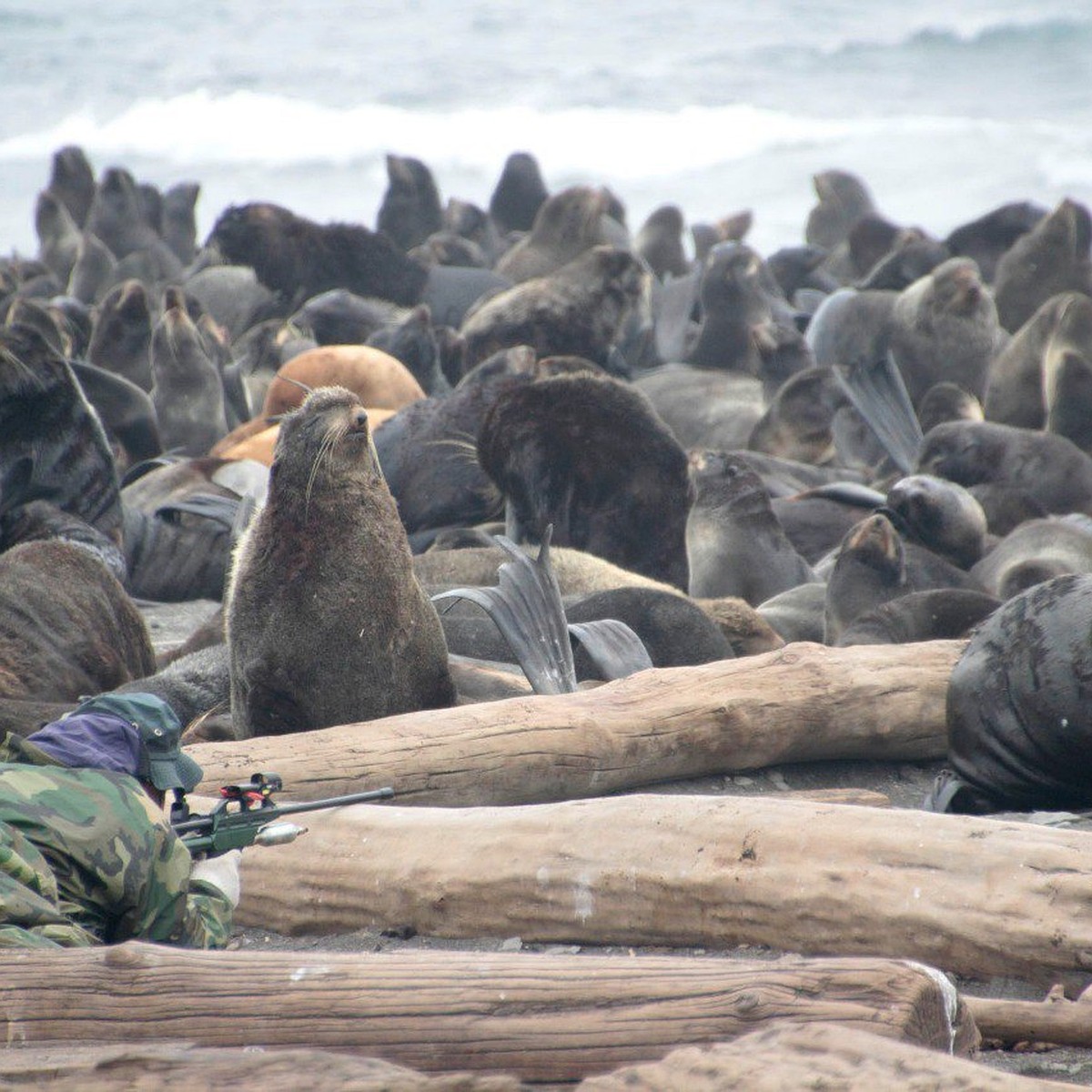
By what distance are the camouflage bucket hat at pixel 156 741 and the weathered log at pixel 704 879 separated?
61 cm

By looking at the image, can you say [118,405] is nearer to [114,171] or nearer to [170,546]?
[170,546]

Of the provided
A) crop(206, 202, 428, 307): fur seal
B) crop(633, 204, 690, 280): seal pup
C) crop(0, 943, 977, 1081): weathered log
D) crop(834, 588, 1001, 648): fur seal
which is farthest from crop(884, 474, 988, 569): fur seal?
crop(633, 204, 690, 280): seal pup

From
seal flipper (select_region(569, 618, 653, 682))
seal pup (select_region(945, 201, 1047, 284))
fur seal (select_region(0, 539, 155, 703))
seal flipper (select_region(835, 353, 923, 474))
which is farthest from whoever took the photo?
seal pup (select_region(945, 201, 1047, 284))

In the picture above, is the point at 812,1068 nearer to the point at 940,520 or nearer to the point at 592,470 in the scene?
the point at 592,470

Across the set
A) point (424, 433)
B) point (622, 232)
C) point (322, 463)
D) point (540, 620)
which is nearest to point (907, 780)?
point (540, 620)

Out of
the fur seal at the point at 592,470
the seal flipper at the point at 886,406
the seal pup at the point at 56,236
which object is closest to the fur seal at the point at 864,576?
the fur seal at the point at 592,470

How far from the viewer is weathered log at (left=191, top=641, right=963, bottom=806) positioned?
12.6 feet

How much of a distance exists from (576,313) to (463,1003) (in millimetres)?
9463

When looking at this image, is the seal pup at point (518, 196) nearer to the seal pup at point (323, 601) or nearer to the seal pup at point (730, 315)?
the seal pup at point (730, 315)

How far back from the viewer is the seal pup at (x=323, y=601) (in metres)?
4.41

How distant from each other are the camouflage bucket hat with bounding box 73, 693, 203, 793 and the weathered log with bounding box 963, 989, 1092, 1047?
1.31 metres

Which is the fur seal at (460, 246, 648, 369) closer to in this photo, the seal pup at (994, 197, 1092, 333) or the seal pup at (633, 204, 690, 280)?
the seal pup at (994, 197, 1092, 333)

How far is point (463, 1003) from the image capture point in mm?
2088

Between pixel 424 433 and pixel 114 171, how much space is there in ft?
42.6
